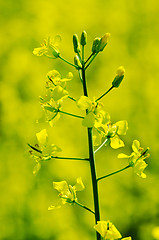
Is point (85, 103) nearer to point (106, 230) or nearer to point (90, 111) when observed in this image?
point (90, 111)

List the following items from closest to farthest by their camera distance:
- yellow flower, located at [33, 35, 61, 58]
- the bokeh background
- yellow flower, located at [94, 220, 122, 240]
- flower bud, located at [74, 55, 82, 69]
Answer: yellow flower, located at [94, 220, 122, 240] → flower bud, located at [74, 55, 82, 69] → yellow flower, located at [33, 35, 61, 58] → the bokeh background

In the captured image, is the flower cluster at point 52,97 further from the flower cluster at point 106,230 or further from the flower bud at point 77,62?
the flower cluster at point 106,230

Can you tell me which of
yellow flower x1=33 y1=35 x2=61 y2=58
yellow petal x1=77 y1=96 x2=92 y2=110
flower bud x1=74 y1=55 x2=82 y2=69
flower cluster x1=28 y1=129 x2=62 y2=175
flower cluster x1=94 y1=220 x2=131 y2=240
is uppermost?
yellow flower x1=33 y1=35 x2=61 y2=58

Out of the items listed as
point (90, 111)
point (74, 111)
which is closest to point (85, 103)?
point (90, 111)

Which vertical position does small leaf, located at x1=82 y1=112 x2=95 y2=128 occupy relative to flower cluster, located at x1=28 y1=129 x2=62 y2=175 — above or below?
above

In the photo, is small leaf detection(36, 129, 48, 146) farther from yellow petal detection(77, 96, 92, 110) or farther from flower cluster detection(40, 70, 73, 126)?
yellow petal detection(77, 96, 92, 110)

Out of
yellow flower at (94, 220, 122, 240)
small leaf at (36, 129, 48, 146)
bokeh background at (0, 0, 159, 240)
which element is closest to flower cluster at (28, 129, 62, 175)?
small leaf at (36, 129, 48, 146)
